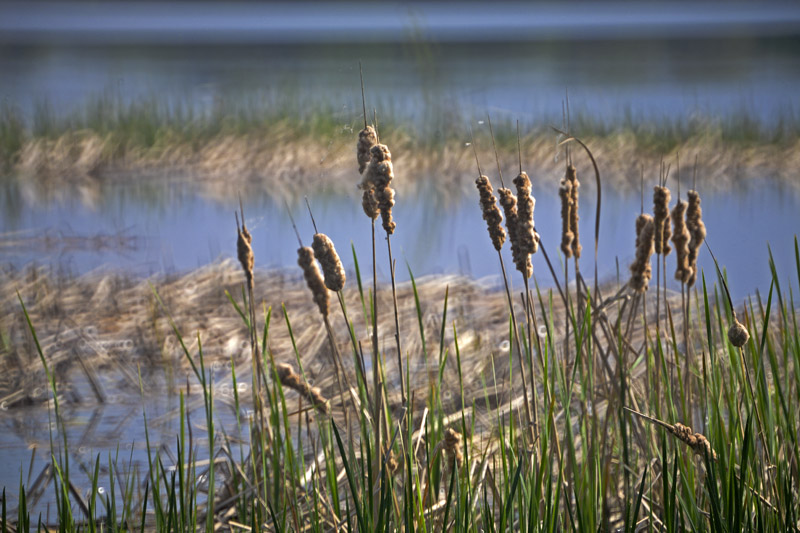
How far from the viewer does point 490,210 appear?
742mm

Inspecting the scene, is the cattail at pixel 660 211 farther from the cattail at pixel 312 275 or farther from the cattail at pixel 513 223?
the cattail at pixel 312 275

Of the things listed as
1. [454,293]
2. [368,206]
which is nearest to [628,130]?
[454,293]

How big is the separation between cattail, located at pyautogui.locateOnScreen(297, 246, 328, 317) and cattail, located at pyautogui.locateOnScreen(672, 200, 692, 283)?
1.80 ft

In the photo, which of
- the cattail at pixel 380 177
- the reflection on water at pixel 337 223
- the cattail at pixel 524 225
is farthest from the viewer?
the reflection on water at pixel 337 223

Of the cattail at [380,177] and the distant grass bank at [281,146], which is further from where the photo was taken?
the distant grass bank at [281,146]

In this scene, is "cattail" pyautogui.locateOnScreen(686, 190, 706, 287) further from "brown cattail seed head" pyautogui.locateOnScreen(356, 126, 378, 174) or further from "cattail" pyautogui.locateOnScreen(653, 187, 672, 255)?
"brown cattail seed head" pyautogui.locateOnScreen(356, 126, 378, 174)

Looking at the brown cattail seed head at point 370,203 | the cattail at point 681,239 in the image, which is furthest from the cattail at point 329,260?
the cattail at point 681,239

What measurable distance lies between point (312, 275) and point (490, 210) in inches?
8.0

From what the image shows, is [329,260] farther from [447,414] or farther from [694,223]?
[447,414]

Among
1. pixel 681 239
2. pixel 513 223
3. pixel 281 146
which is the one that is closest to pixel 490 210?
pixel 513 223

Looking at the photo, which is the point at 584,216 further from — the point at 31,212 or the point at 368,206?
the point at 368,206

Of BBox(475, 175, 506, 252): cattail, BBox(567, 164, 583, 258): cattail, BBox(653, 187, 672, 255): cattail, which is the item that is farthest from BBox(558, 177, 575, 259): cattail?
BBox(475, 175, 506, 252): cattail

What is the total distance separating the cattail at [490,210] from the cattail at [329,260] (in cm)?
15

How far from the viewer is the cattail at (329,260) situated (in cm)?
71
